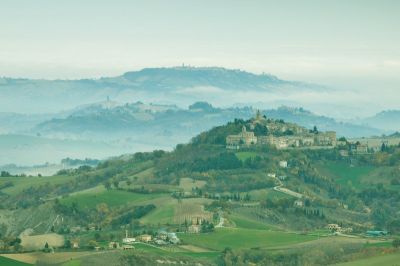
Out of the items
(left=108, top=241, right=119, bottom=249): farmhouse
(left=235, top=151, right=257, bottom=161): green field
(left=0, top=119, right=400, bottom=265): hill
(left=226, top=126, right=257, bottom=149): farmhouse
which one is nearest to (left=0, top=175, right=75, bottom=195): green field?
(left=0, top=119, right=400, bottom=265): hill

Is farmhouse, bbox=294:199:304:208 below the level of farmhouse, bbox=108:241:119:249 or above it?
above

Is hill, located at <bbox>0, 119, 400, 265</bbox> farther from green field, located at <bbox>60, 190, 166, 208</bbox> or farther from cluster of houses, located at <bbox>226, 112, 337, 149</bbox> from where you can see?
cluster of houses, located at <bbox>226, 112, 337, 149</bbox>

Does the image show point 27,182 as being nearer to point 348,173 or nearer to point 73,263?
point 348,173

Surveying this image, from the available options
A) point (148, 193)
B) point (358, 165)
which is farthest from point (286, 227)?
point (358, 165)

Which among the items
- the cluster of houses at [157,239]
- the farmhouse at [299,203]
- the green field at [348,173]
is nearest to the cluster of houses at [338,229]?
the farmhouse at [299,203]

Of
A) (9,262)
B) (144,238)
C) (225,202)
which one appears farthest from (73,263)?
(225,202)

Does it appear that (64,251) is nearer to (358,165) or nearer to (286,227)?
(286,227)

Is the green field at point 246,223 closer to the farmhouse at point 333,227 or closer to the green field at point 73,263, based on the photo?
the farmhouse at point 333,227
